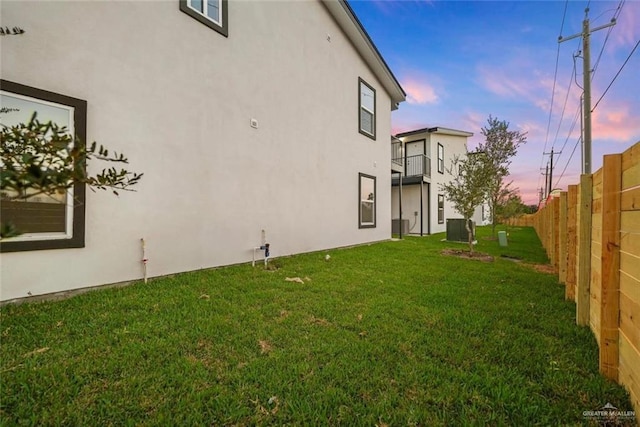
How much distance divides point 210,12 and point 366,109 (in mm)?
6005

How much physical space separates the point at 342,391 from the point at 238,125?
491cm

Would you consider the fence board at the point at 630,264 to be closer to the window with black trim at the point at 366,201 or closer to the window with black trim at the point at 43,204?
the window with black trim at the point at 43,204

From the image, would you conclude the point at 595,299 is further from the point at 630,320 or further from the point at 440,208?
the point at 440,208

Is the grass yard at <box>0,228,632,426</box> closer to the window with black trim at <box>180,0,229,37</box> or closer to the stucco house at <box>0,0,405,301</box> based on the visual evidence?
the stucco house at <box>0,0,405,301</box>

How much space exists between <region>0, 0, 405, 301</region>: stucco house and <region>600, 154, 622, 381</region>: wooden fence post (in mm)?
3538

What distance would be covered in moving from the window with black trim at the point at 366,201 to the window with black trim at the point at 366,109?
1.59m

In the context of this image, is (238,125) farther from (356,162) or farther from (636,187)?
(636,187)

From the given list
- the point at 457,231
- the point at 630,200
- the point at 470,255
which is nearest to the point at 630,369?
the point at 630,200

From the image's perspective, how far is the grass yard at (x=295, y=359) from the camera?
1.74 m

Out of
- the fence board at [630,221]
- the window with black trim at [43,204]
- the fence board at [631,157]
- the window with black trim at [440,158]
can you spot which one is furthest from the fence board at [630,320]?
the window with black trim at [440,158]

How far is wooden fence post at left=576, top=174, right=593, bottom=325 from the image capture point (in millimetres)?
2879

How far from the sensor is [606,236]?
216cm

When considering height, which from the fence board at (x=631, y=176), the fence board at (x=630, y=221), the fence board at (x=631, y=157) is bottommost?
the fence board at (x=630, y=221)

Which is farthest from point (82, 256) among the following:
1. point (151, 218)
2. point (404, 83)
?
point (404, 83)
